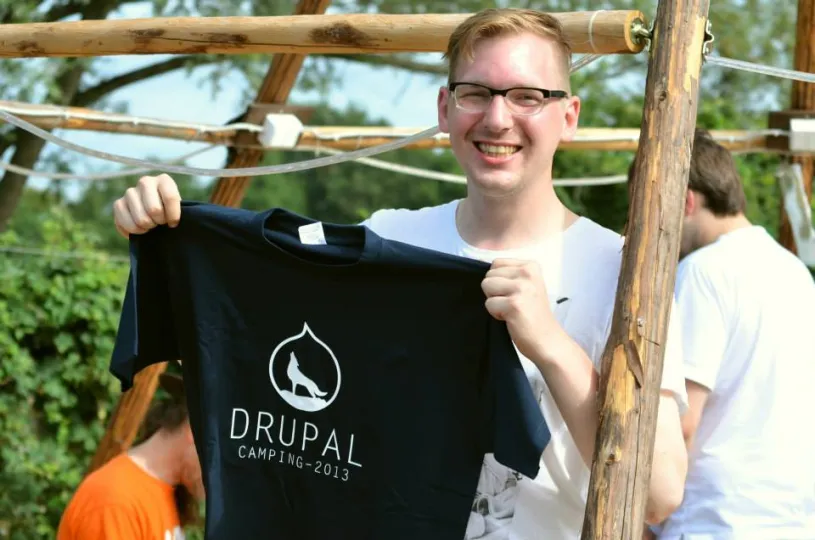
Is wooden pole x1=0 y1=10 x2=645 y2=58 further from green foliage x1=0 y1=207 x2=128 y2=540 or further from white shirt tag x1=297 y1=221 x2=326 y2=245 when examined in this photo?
green foliage x1=0 y1=207 x2=128 y2=540

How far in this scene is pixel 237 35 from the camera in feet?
9.38

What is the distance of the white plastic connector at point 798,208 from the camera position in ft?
16.1

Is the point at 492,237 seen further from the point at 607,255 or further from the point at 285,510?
the point at 285,510

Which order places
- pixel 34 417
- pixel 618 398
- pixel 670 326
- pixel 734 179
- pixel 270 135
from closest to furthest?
pixel 618 398
pixel 670 326
pixel 734 179
pixel 270 135
pixel 34 417

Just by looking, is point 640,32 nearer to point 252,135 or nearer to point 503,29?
point 503,29

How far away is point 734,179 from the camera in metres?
3.40

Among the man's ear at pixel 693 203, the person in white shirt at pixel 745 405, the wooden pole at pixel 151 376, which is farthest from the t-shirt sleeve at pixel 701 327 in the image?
the wooden pole at pixel 151 376

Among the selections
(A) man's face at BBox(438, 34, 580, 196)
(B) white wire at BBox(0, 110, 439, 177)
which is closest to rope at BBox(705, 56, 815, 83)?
(A) man's face at BBox(438, 34, 580, 196)

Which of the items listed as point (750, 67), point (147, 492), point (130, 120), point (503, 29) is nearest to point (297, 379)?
point (503, 29)

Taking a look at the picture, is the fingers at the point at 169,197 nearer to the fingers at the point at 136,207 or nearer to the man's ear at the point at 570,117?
the fingers at the point at 136,207

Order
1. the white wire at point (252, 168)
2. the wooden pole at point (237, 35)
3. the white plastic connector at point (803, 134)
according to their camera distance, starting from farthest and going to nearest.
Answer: the white plastic connector at point (803, 134) → the white wire at point (252, 168) → the wooden pole at point (237, 35)

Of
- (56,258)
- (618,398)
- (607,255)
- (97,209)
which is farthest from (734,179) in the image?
(97,209)

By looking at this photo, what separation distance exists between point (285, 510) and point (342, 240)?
55cm

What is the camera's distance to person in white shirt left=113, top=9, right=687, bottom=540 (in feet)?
7.00
